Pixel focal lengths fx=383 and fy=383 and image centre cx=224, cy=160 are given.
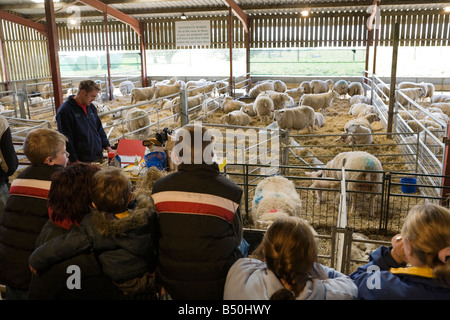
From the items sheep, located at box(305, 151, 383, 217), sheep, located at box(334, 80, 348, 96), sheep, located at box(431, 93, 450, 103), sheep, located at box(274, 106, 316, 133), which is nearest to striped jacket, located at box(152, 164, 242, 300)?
sheep, located at box(305, 151, 383, 217)

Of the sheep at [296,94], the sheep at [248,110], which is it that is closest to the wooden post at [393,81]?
the sheep at [248,110]

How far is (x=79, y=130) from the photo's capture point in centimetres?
406

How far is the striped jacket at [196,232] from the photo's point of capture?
1873 mm

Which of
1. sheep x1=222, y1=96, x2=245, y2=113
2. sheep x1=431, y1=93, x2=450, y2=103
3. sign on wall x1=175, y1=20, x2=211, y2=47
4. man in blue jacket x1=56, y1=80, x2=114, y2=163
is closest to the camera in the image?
man in blue jacket x1=56, y1=80, x2=114, y2=163

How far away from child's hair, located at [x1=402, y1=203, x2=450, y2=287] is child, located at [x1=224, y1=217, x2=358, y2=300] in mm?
345

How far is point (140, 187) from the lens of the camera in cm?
259

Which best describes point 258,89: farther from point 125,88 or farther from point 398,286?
point 398,286

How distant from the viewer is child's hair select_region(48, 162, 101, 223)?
1.95 metres

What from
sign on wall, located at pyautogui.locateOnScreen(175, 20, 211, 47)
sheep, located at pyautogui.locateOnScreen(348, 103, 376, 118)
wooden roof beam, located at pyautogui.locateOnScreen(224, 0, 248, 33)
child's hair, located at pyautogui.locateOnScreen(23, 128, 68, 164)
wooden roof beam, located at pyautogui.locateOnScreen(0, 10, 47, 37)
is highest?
wooden roof beam, located at pyautogui.locateOnScreen(224, 0, 248, 33)

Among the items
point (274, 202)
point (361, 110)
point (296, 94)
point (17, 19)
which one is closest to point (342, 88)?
point (296, 94)

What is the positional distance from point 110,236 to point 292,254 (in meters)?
0.87

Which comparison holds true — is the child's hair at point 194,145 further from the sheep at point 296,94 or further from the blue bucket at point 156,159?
the sheep at point 296,94

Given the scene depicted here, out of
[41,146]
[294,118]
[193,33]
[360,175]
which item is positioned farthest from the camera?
[193,33]

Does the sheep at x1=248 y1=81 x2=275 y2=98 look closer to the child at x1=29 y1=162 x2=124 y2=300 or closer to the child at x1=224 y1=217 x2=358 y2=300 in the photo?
the child at x1=29 y1=162 x2=124 y2=300
